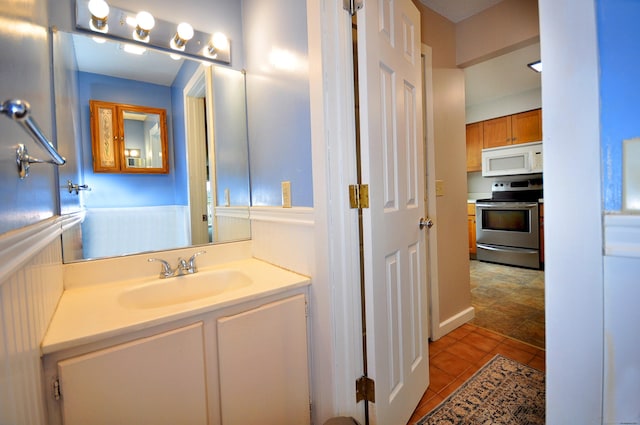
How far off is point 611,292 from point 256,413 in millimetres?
1153

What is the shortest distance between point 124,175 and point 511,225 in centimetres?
464

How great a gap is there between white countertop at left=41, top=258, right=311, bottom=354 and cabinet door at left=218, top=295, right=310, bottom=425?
0.24 feet

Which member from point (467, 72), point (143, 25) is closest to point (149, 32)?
point (143, 25)

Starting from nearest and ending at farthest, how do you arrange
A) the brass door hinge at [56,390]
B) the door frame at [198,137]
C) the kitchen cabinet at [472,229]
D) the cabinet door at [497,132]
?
the brass door hinge at [56,390]
the door frame at [198,137]
the cabinet door at [497,132]
the kitchen cabinet at [472,229]

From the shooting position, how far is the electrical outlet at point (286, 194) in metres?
1.37

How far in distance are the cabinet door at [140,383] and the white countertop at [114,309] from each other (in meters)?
0.06

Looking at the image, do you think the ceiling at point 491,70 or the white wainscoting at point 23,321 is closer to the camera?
the white wainscoting at point 23,321

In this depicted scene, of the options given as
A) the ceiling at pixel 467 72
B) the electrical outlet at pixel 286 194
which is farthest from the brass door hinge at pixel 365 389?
the ceiling at pixel 467 72

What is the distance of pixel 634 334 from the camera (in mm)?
490

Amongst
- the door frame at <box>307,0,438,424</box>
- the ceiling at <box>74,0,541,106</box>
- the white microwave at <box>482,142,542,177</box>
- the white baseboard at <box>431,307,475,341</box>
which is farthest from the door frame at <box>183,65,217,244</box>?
the white microwave at <box>482,142,542,177</box>

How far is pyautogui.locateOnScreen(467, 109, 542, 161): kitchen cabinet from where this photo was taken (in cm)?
404

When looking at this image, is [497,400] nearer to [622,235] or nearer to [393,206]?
[393,206]

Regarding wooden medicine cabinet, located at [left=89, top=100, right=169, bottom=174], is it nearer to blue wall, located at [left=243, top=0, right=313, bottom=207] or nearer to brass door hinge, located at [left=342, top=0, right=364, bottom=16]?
blue wall, located at [left=243, top=0, right=313, bottom=207]

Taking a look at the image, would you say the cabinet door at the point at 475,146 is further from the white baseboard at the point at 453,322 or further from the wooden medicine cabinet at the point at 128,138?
the wooden medicine cabinet at the point at 128,138
